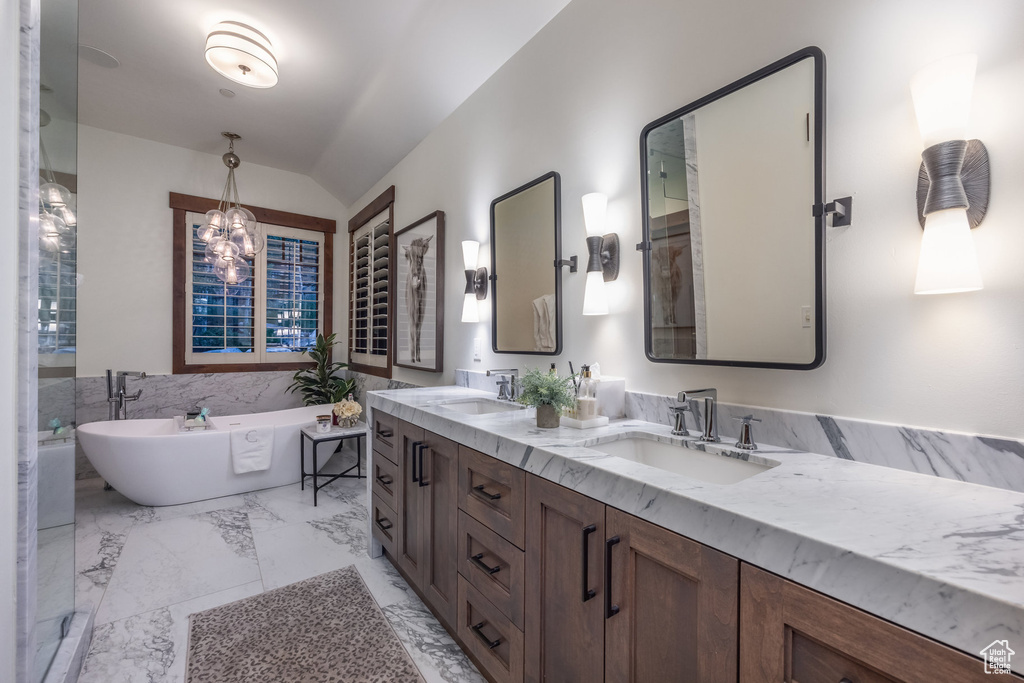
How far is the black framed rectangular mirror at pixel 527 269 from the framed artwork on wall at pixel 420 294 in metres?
0.63

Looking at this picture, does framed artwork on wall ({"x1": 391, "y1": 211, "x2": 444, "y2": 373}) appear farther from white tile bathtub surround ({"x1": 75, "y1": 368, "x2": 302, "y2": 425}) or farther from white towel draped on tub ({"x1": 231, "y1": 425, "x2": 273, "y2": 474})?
white tile bathtub surround ({"x1": 75, "y1": 368, "x2": 302, "y2": 425})

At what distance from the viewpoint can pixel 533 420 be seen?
1.67 meters

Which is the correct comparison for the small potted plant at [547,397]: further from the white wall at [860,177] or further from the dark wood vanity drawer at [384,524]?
the dark wood vanity drawer at [384,524]

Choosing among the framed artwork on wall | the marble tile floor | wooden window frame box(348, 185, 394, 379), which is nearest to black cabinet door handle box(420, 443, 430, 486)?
the marble tile floor

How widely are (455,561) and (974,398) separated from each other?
155 centimetres

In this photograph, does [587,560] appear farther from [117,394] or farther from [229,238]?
[117,394]

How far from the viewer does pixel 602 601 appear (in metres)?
1.03

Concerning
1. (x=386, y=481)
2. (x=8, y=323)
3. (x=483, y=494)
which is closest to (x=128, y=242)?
(x=386, y=481)

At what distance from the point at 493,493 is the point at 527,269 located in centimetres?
118

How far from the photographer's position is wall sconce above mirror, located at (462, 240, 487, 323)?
8.56ft

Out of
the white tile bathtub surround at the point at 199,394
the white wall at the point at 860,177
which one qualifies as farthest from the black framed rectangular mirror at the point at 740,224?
the white tile bathtub surround at the point at 199,394

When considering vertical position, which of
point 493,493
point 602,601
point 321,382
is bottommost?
point 602,601

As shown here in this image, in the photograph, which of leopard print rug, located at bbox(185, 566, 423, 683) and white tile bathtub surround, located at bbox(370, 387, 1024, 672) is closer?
white tile bathtub surround, located at bbox(370, 387, 1024, 672)

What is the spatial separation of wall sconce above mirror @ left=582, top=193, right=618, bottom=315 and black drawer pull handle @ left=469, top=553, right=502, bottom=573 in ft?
3.20
